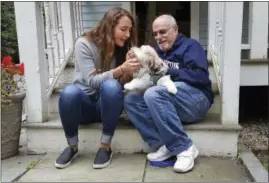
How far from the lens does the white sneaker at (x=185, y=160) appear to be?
2361 millimetres

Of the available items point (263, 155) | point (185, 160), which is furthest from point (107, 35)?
point (263, 155)

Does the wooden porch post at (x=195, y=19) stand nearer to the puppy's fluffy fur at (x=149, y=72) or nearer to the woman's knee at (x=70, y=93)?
the puppy's fluffy fur at (x=149, y=72)

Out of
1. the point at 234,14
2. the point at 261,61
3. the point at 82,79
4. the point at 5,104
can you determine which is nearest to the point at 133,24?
the point at 82,79

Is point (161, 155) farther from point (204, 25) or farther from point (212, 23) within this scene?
point (204, 25)

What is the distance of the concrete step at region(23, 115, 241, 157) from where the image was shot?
2.65 metres

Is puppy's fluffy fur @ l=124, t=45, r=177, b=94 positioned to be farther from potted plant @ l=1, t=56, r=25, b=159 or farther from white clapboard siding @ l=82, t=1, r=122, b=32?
white clapboard siding @ l=82, t=1, r=122, b=32

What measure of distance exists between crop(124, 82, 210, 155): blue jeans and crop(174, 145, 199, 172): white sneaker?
0.10 feet

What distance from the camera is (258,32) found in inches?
151

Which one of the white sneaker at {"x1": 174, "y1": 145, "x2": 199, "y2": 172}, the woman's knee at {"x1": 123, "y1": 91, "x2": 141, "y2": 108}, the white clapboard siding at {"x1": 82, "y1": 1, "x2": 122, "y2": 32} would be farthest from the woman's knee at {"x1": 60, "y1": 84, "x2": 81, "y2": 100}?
the white clapboard siding at {"x1": 82, "y1": 1, "x2": 122, "y2": 32}

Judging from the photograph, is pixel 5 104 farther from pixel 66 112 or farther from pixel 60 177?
pixel 60 177

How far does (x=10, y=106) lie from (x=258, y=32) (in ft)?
8.49

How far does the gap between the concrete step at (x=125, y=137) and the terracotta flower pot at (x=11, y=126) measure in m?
0.09

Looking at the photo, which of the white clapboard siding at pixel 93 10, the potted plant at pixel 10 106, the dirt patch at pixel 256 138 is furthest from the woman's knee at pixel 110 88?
the white clapboard siding at pixel 93 10

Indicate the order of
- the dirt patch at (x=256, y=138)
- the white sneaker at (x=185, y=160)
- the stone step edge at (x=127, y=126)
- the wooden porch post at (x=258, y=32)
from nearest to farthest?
the white sneaker at (x=185, y=160), the stone step edge at (x=127, y=126), the dirt patch at (x=256, y=138), the wooden porch post at (x=258, y=32)
